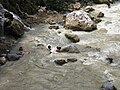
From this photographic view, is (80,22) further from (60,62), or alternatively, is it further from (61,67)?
(61,67)

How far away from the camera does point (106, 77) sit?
265 inches

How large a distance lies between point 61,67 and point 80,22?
3.41 m

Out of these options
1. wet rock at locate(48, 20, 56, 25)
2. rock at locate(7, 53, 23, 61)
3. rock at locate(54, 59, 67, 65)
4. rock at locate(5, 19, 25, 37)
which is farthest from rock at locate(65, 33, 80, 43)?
rock at locate(7, 53, 23, 61)

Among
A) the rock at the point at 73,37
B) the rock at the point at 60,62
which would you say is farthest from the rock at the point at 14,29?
the rock at the point at 60,62

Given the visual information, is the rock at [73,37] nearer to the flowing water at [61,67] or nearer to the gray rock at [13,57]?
the flowing water at [61,67]

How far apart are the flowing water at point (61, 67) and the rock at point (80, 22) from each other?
1.13ft

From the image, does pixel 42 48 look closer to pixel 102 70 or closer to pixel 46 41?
pixel 46 41

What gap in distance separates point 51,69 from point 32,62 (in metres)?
0.67

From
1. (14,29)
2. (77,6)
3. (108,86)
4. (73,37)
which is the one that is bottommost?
(108,86)

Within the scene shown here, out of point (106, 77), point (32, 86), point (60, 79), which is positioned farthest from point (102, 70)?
point (32, 86)

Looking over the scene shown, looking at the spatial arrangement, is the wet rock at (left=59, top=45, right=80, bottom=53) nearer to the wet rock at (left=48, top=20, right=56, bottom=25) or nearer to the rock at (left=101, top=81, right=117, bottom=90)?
the rock at (left=101, top=81, right=117, bottom=90)

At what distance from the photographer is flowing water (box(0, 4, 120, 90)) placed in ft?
21.2

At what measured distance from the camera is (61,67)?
24.0ft

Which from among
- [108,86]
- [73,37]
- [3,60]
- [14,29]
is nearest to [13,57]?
[3,60]
